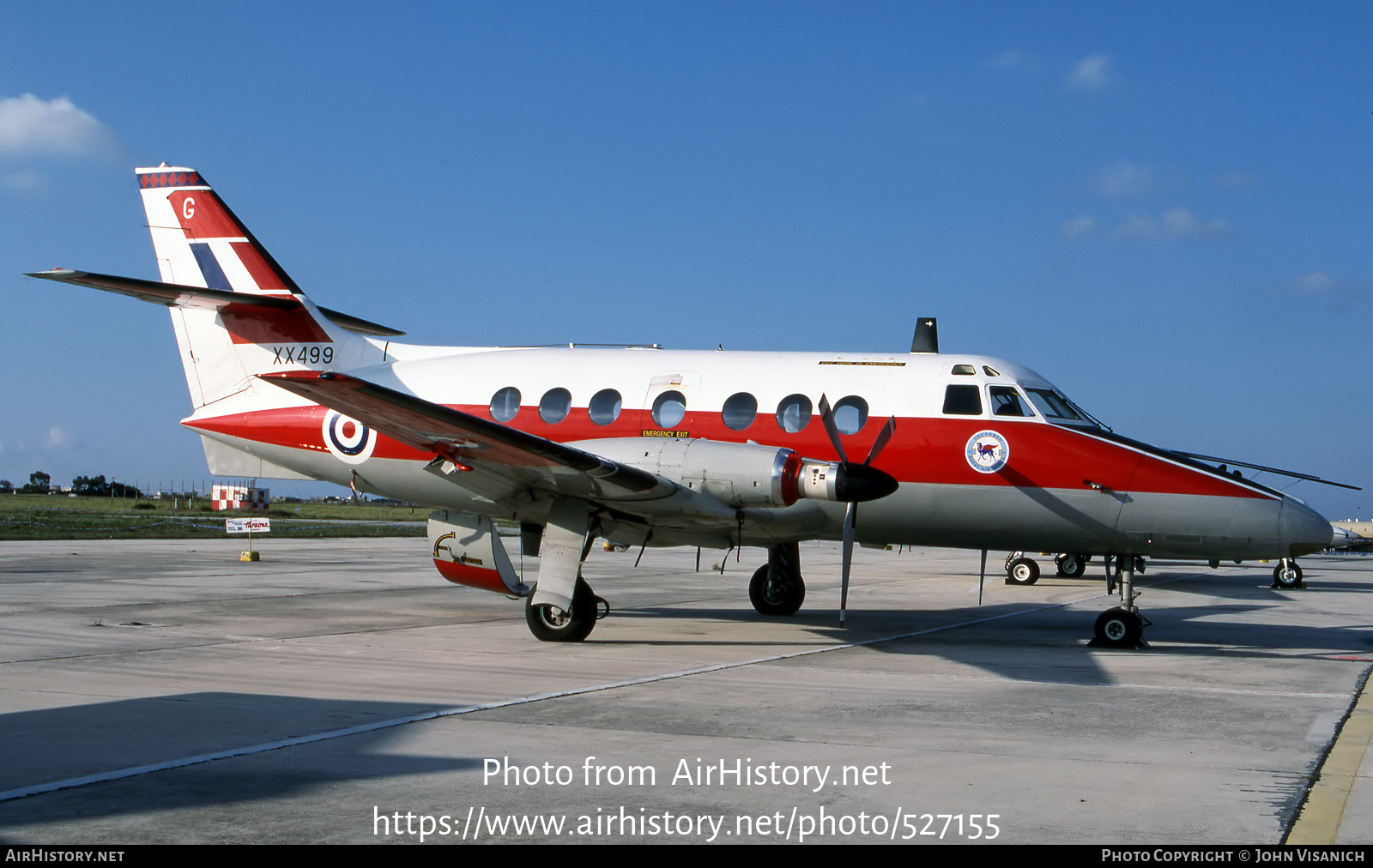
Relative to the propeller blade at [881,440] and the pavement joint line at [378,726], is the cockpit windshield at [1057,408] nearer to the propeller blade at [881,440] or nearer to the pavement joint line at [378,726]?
the propeller blade at [881,440]

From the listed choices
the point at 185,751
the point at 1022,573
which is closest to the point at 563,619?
the point at 185,751

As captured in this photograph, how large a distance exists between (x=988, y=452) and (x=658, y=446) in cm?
409

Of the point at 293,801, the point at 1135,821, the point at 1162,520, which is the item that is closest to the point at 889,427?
the point at 1162,520

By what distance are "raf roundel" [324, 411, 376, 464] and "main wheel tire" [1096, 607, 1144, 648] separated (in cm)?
993

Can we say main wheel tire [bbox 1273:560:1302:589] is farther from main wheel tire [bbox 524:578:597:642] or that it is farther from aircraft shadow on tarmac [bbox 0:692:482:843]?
aircraft shadow on tarmac [bbox 0:692:482:843]

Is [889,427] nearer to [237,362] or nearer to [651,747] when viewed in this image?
[651,747]

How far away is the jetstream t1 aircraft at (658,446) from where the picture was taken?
12453mm

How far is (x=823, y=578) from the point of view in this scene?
27.9 meters

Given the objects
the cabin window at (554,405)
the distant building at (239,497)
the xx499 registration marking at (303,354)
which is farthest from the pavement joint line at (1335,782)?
the distant building at (239,497)

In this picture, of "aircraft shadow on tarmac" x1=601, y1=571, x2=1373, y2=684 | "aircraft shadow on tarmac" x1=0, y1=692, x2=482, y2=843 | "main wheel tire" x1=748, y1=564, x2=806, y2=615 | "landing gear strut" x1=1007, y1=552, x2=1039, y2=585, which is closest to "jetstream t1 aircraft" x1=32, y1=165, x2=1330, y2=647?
"main wheel tire" x1=748, y1=564, x2=806, y2=615

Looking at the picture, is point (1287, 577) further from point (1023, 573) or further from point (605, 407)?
point (605, 407)

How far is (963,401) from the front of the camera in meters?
14.1

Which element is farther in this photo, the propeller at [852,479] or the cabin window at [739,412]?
the cabin window at [739,412]

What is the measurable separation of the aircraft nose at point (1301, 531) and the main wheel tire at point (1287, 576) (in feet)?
52.7
